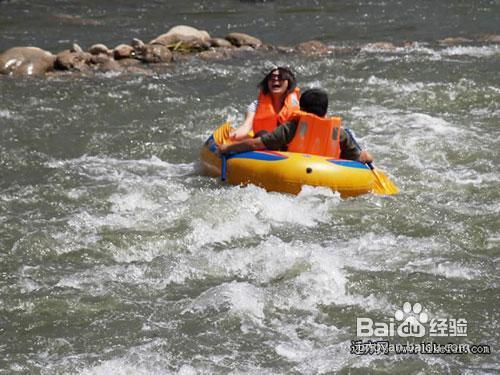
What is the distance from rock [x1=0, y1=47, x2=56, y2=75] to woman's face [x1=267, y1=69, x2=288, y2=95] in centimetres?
536

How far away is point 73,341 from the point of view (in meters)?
5.00

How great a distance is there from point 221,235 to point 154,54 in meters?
6.84

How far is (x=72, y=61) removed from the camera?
12172 mm

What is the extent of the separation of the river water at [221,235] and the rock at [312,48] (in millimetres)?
1630

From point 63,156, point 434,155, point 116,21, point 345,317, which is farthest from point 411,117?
point 116,21

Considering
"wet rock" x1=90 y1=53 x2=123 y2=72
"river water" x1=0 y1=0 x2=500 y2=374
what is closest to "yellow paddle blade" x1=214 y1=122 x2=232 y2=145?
"river water" x1=0 y1=0 x2=500 y2=374

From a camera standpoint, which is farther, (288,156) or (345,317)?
(288,156)

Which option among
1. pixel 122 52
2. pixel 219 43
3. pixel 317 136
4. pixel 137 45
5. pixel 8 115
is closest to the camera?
pixel 317 136

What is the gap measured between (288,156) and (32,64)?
620 cm

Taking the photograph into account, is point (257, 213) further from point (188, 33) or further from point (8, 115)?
point (188, 33)

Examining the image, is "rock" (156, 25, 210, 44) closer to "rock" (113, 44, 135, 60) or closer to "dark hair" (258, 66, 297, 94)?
"rock" (113, 44, 135, 60)

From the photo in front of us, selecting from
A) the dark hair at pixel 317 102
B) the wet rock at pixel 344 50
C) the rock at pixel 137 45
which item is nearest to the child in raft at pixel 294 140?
the dark hair at pixel 317 102

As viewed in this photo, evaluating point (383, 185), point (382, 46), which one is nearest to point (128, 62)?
point (382, 46)

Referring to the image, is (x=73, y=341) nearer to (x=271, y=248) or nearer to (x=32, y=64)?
(x=271, y=248)
